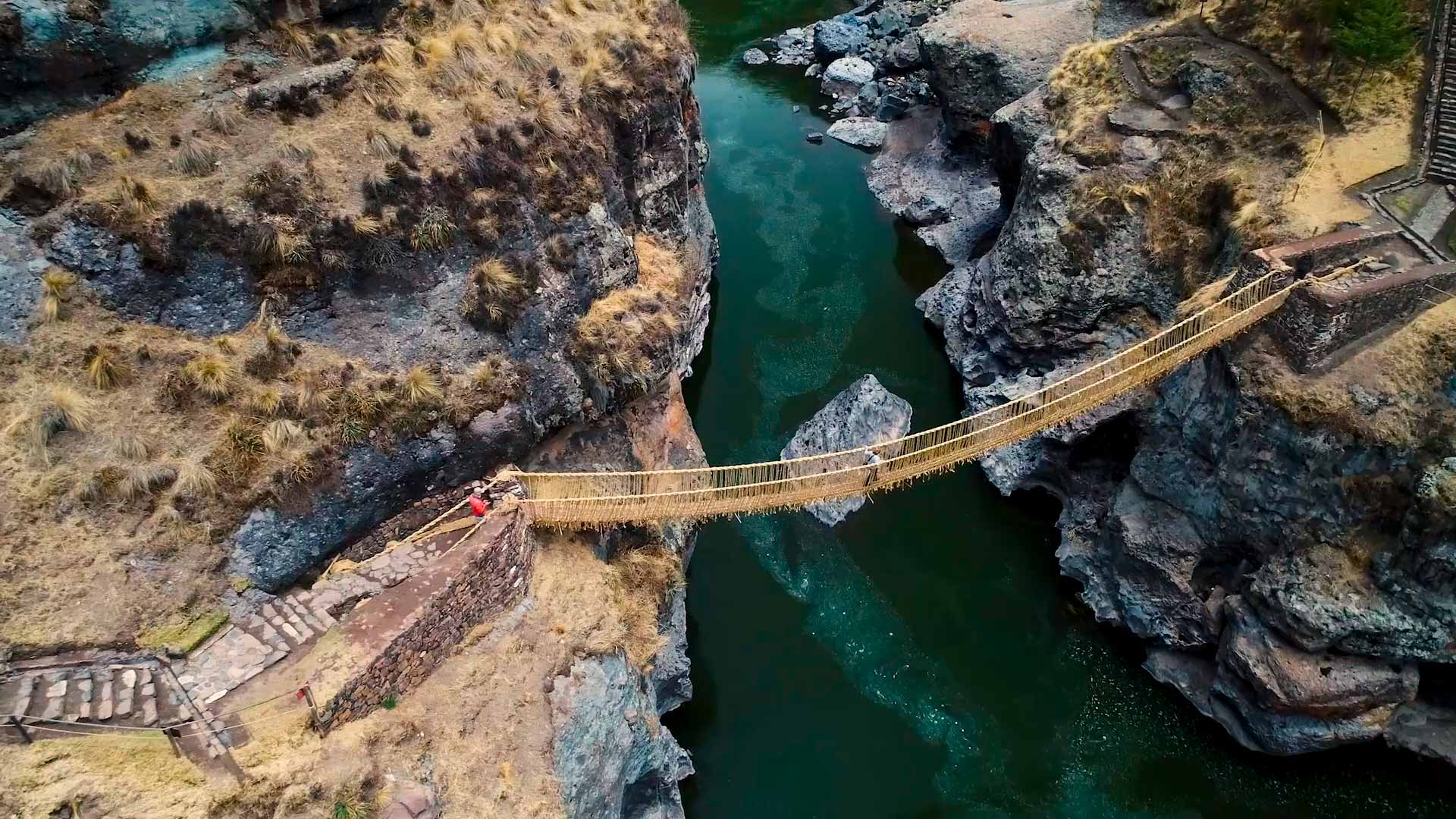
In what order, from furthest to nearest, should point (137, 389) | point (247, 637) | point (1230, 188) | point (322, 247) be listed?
point (1230, 188) → point (322, 247) → point (137, 389) → point (247, 637)

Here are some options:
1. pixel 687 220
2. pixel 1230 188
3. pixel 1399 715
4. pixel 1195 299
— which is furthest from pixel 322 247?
pixel 1399 715

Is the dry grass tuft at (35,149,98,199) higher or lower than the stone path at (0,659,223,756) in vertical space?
higher

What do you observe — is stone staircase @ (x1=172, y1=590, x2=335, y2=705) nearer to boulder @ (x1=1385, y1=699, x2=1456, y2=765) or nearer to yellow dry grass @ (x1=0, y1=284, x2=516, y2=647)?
yellow dry grass @ (x1=0, y1=284, x2=516, y2=647)

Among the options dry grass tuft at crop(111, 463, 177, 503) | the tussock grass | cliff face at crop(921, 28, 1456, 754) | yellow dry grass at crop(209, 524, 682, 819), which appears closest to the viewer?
yellow dry grass at crop(209, 524, 682, 819)

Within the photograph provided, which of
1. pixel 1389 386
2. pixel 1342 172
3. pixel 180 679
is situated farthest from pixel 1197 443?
pixel 180 679

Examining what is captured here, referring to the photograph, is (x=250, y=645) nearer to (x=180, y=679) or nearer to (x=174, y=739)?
(x=180, y=679)

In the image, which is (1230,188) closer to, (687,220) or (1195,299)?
(1195,299)

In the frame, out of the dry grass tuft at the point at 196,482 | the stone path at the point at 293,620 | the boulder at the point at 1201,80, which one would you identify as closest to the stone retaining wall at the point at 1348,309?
the boulder at the point at 1201,80

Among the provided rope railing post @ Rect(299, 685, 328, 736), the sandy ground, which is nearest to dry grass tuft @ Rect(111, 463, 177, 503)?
rope railing post @ Rect(299, 685, 328, 736)

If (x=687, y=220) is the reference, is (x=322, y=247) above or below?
above
